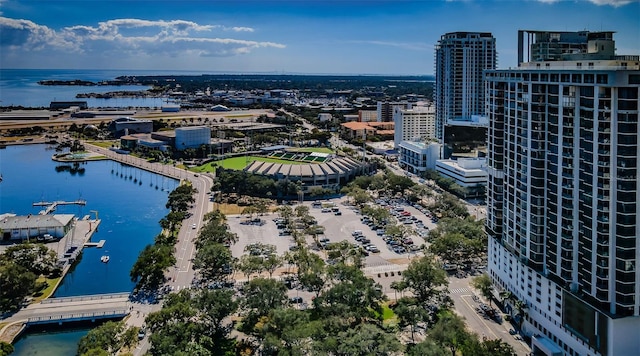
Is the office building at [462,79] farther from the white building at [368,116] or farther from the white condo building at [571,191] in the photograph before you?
the white building at [368,116]

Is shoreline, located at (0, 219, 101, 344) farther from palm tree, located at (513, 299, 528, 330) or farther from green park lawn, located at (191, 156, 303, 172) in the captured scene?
palm tree, located at (513, 299, 528, 330)

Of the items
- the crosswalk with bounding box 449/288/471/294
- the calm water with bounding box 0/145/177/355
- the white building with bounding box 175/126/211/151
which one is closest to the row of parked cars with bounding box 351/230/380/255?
the crosswalk with bounding box 449/288/471/294

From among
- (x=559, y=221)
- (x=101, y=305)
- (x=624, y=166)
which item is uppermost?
(x=624, y=166)

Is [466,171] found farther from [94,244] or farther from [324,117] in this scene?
[324,117]

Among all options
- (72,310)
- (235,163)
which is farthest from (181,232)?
(235,163)

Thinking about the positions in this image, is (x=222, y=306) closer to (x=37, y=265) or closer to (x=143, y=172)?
(x=37, y=265)

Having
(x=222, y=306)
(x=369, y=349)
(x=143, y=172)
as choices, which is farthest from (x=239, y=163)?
(x=369, y=349)
